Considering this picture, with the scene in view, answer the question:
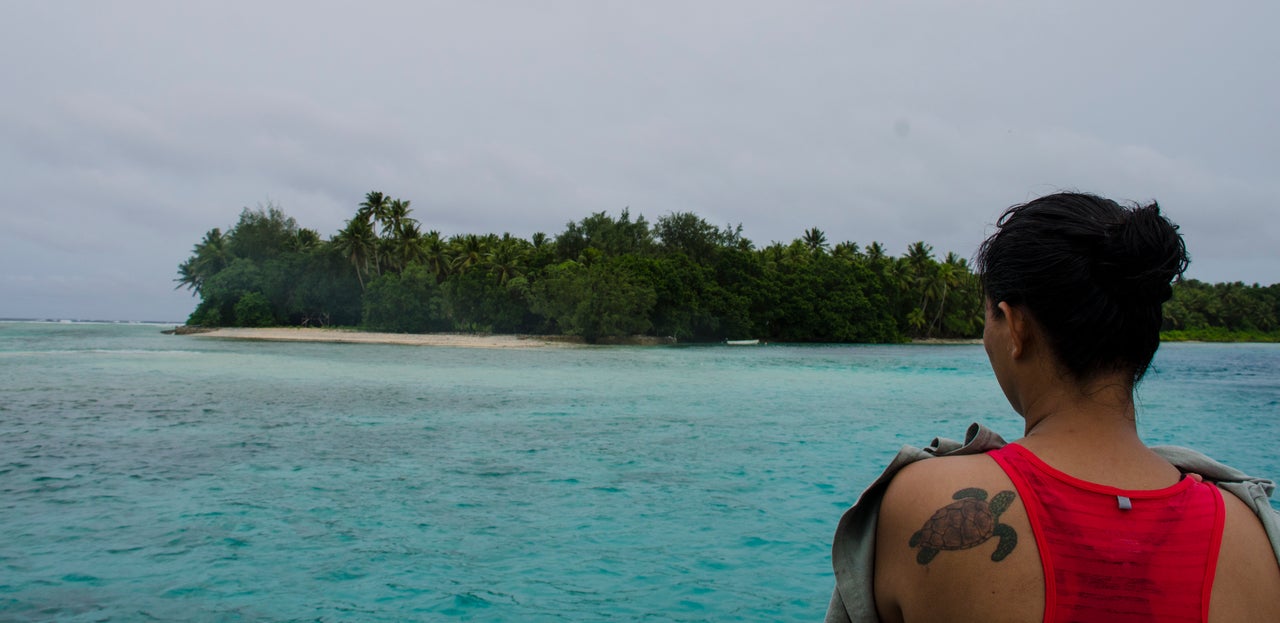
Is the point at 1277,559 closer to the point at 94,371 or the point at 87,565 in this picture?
the point at 87,565

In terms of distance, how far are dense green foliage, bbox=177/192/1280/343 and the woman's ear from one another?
172 ft

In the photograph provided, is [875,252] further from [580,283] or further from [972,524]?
[972,524]

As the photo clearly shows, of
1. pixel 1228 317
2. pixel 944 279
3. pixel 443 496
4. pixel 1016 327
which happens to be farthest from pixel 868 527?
pixel 1228 317

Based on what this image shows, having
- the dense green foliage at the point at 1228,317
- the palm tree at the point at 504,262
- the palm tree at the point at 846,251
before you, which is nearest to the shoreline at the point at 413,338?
the palm tree at the point at 504,262

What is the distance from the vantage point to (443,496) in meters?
8.14

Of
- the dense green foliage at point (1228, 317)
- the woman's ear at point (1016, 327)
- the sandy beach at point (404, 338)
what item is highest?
the dense green foliage at point (1228, 317)

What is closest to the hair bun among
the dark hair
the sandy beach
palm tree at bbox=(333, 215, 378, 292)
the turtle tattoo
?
the dark hair

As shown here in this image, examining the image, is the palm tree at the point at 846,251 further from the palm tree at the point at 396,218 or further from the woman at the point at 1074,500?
the woman at the point at 1074,500

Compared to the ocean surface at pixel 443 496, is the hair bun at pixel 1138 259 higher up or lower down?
higher up

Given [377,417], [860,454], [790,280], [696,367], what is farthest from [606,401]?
[790,280]

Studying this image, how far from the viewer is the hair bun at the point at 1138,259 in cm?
112

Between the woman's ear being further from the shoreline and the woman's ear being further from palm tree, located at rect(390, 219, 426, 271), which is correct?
palm tree, located at rect(390, 219, 426, 271)

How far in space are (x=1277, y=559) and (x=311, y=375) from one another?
85.0ft

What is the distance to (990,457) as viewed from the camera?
1151 mm
